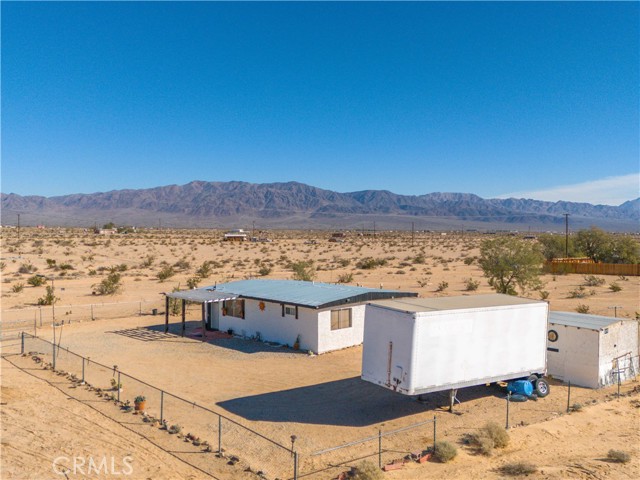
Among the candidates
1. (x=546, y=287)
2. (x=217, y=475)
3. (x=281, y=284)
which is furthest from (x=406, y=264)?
(x=217, y=475)

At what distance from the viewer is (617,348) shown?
61.9ft

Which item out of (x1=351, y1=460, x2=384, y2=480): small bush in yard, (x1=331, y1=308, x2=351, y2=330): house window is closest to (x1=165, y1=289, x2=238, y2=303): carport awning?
(x1=331, y1=308, x2=351, y2=330): house window

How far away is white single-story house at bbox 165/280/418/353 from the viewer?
75.1 ft

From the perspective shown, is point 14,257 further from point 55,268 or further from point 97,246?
point 97,246

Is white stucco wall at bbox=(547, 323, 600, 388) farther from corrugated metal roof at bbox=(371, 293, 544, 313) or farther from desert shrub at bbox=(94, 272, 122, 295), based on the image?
desert shrub at bbox=(94, 272, 122, 295)

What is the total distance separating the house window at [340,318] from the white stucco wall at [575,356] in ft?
27.6

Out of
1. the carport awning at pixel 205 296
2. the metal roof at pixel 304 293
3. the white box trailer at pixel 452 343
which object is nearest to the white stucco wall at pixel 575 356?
the white box trailer at pixel 452 343

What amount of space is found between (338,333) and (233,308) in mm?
6140

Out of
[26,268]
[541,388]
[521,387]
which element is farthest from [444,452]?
[26,268]

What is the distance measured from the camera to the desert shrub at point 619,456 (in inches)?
482

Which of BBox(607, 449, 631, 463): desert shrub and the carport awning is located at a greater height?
the carport awning

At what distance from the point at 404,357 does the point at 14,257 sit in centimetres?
5682

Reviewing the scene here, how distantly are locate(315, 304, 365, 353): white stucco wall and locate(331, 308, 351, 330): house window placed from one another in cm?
17

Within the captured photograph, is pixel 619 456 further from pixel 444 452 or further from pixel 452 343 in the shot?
pixel 452 343
